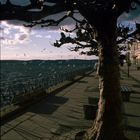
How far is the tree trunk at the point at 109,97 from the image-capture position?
1102 centimetres

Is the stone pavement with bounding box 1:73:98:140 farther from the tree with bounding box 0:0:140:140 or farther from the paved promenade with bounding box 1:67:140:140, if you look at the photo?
the tree with bounding box 0:0:140:140

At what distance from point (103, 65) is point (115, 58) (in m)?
0.38

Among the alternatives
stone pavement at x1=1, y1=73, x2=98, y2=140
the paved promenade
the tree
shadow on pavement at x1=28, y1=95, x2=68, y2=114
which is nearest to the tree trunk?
the tree

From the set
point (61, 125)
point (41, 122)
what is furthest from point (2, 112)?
point (61, 125)

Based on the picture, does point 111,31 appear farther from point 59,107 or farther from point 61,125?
point 59,107

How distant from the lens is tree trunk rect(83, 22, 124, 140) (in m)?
11.0

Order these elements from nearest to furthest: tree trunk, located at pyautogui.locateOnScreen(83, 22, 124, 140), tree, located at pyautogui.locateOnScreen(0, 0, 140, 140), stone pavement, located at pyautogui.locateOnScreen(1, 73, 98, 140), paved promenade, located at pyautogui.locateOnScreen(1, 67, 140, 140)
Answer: tree, located at pyautogui.locateOnScreen(0, 0, 140, 140) → tree trunk, located at pyautogui.locateOnScreen(83, 22, 124, 140) → paved promenade, located at pyautogui.locateOnScreen(1, 67, 140, 140) → stone pavement, located at pyautogui.locateOnScreen(1, 73, 98, 140)

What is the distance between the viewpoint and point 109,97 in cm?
1109

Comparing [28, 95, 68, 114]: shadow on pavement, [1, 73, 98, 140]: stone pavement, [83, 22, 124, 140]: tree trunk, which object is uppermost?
[83, 22, 124, 140]: tree trunk

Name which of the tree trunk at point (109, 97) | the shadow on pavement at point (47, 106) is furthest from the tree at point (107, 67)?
the shadow on pavement at point (47, 106)

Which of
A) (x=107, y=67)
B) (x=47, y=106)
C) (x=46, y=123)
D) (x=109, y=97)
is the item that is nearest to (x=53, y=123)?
(x=46, y=123)

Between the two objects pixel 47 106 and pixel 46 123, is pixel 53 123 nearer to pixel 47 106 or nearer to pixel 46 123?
pixel 46 123

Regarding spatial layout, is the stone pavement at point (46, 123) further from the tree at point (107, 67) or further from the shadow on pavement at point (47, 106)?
the tree at point (107, 67)

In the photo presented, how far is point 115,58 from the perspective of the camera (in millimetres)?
11086
